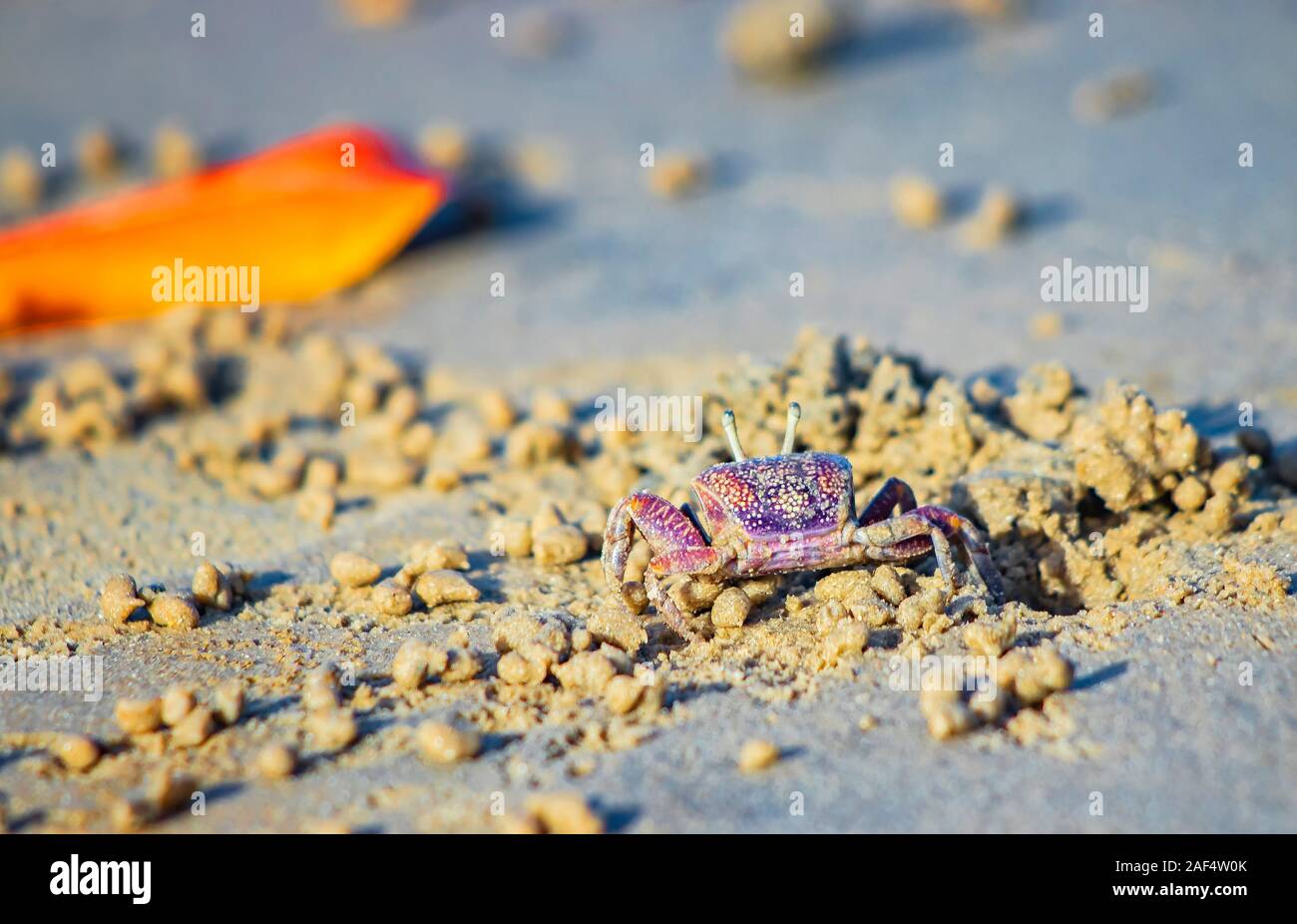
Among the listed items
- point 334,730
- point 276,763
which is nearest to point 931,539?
point 334,730

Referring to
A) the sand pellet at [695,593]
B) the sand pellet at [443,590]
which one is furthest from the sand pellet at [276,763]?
the sand pellet at [695,593]

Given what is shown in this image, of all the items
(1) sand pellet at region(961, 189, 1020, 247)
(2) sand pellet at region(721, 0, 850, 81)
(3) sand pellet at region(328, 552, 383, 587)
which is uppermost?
(2) sand pellet at region(721, 0, 850, 81)

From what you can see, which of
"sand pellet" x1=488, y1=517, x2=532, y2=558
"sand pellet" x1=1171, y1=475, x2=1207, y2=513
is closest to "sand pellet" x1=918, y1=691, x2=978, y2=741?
"sand pellet" x1=1171, y1=475, x2=1207, y2=513

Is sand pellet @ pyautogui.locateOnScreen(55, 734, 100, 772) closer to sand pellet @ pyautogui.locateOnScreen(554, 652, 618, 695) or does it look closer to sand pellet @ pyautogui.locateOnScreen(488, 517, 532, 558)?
sand pellet @ pyautogui.locateOnScreen(554, 652, 618, 695)

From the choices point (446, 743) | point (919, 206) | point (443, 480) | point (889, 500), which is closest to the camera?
point (446, 743)

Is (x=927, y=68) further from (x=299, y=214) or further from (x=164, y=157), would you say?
(x=164, y=157)

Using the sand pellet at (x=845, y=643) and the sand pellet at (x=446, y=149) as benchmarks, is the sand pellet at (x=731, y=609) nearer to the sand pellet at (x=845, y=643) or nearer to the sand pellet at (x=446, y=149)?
the sand pellet at (x=845, y=643)

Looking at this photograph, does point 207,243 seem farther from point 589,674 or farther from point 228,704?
point 589,674
